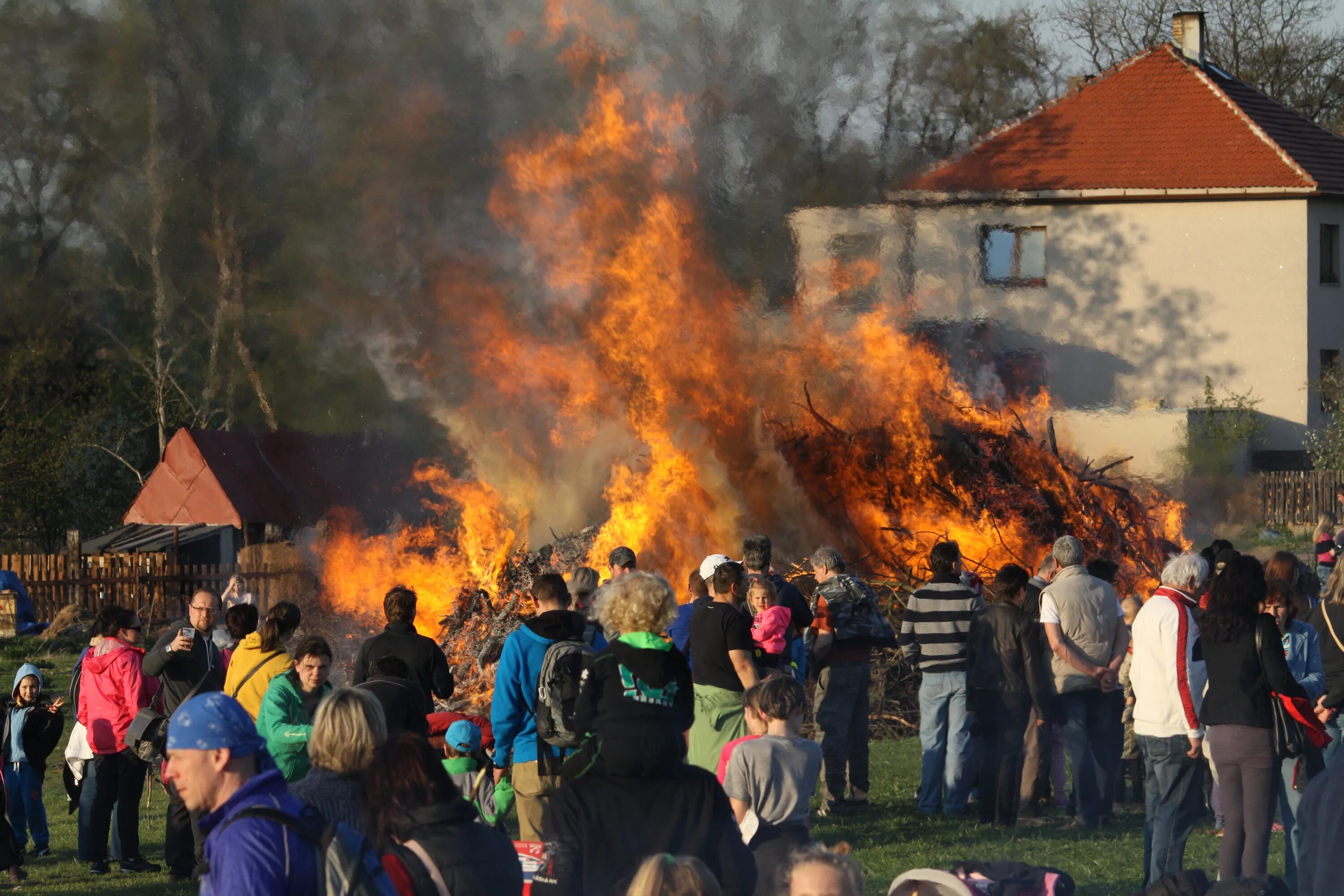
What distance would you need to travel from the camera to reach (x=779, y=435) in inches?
669

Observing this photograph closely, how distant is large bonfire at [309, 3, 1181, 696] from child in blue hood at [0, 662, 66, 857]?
629 cm

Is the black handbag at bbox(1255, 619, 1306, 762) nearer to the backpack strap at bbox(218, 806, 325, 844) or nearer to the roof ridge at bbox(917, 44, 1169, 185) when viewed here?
the backpack strap at bbox(218, 806, 325, 844)

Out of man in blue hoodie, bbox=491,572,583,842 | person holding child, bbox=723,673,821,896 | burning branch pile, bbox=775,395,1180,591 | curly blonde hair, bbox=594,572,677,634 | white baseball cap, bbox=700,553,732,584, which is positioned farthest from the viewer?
burning branch pile, bbox=775,395,1180,591

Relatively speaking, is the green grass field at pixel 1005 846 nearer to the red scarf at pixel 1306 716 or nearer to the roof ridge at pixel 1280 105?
the red scarf at pixel 1306 716

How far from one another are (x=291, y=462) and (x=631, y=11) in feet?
41.3

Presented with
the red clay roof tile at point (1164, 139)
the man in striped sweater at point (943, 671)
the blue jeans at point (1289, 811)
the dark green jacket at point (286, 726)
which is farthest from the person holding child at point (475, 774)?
the red clay roof tile at point (1164, 139)

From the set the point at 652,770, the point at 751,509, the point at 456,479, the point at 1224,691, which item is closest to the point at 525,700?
the point at 652,770

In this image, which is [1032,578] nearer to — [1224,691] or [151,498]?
[1224,691]

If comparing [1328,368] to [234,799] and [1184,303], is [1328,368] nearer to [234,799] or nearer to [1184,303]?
[1184,303]

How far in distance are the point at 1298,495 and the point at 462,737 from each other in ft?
68.5

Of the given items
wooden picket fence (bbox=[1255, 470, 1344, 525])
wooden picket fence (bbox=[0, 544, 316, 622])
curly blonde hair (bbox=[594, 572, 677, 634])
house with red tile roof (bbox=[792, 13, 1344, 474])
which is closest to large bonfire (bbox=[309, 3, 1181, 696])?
wooden picket fence (bbox=[0, 544, 316, 622])

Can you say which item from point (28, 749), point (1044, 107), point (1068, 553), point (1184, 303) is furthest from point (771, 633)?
point (1044, 107)

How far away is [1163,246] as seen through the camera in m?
27.5

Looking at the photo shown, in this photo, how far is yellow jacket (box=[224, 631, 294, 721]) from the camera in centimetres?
741
